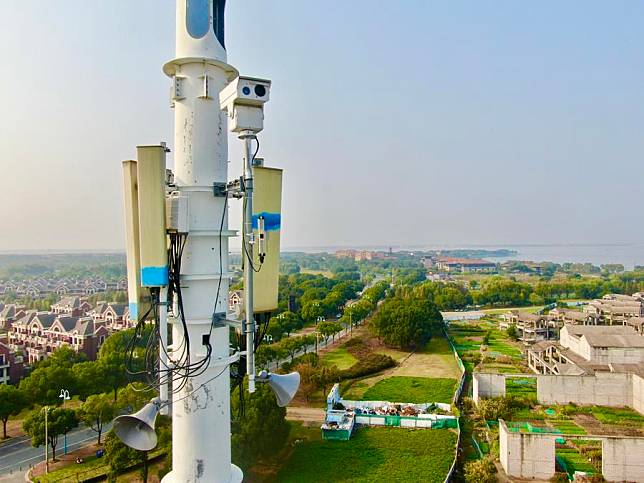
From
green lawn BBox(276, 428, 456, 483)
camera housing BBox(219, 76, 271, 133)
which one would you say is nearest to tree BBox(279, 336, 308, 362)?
green lawn BBox(276, 428, 456, 483)

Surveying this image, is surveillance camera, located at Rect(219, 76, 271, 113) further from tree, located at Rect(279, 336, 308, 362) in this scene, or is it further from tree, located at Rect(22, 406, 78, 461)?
tree, located at Rect(279, 336, 308, 362)

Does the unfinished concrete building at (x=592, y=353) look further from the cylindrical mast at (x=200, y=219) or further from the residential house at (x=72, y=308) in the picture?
the residential house at (x=72, y=308)

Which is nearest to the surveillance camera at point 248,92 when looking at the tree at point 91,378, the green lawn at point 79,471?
the green lawn at point 79,471

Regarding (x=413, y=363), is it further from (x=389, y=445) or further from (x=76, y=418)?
(x=76, y=418)

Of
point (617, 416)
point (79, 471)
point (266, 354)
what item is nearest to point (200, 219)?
Result: point (79, 471)

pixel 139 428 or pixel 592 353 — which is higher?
pixel 139 428

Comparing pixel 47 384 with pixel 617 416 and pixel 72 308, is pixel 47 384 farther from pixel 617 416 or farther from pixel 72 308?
pixel 617 416
